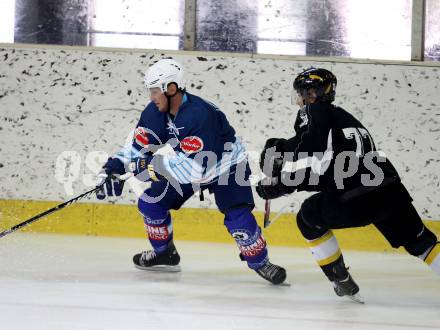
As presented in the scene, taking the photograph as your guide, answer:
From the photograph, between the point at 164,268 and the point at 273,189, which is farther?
the point at 164,268

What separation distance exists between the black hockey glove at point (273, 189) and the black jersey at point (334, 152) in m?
0.06

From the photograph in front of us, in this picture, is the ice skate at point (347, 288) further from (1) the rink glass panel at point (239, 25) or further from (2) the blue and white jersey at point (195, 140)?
(1) the rink glass panel at point (239, 25)

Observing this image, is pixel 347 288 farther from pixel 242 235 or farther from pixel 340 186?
pixel 242 235

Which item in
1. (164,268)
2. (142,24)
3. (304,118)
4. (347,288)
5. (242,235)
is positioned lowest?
(164,268)

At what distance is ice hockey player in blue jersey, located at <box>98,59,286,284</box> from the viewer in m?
3.88

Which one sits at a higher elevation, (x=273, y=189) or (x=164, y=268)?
(x=273, y=189)

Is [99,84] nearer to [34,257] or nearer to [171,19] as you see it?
[171,19]

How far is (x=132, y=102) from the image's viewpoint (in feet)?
18.3

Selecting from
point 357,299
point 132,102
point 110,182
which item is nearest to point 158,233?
point 110,182

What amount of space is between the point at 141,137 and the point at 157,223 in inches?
17.7

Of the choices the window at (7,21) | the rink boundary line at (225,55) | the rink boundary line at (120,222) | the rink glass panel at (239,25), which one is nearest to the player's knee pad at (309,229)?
the rink boundary line at (120,222)

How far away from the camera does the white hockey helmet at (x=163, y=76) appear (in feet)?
12.9

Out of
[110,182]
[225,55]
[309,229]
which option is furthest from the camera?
[225,55]

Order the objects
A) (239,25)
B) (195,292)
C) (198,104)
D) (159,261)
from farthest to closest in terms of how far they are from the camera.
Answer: (239,25) < (159,261) < (198,104) < (195,292)
